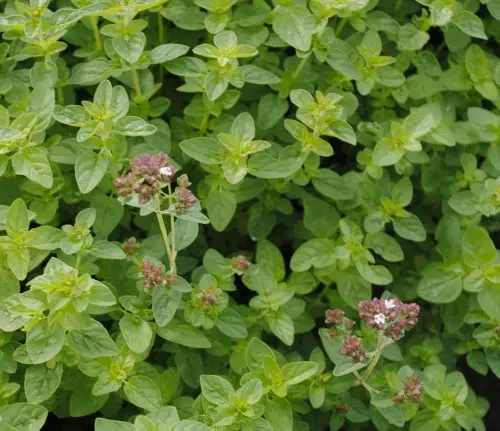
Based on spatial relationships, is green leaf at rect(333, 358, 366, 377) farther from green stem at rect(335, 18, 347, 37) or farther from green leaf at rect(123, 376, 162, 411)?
green stem at rect(335, 18, 347, 37)

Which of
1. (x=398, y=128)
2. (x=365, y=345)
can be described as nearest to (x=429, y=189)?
(x=398, y=128)

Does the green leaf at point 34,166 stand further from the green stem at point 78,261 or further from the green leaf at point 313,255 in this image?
the green leaf at point 313,255

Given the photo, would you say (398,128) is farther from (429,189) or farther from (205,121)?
(205,121)

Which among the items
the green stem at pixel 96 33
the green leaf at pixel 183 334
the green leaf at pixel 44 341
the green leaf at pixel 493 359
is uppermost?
the green stem at pixel 96 33

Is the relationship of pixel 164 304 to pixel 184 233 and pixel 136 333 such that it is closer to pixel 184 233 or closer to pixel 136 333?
pixel 136 333

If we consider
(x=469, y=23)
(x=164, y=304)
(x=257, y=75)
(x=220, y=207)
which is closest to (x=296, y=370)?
(x=164, y=304)

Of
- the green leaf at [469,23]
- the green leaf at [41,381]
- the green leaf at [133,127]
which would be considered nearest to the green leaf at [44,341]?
the green leaf at [41,381]
